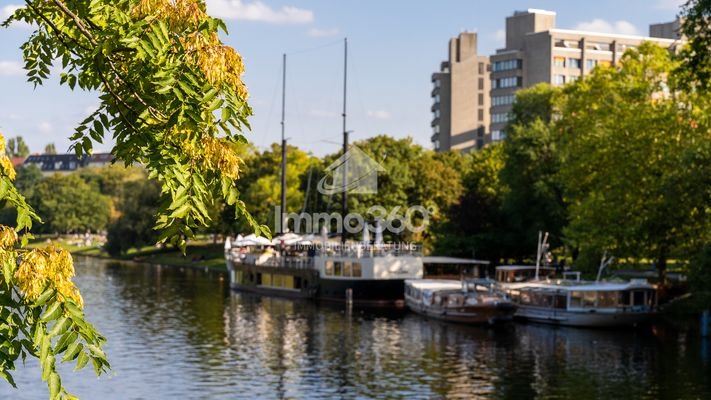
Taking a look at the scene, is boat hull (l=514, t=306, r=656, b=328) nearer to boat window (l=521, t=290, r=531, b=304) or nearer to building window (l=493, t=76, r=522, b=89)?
boat window (l=521, t=290, r=531, b=304)

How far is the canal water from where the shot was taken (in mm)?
44375

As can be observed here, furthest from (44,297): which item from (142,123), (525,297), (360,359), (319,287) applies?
(319,287)

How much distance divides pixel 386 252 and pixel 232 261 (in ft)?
71.9

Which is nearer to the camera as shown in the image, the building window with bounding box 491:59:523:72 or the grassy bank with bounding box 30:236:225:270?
the grassy bank with bounding box 30:236:225:270

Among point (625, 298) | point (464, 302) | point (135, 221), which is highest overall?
point (135, 221)

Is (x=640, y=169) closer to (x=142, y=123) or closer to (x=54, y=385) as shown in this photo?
(x=142, y=123)

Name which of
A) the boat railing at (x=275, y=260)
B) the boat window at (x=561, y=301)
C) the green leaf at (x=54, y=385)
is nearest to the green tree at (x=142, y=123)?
the green leaf at (x=54, y=385)

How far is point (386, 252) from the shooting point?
89.4 m

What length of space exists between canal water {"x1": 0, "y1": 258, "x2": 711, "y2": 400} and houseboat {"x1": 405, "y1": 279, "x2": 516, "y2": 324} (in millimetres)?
1220

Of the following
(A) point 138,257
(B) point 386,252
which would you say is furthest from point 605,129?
(A) point 138,257

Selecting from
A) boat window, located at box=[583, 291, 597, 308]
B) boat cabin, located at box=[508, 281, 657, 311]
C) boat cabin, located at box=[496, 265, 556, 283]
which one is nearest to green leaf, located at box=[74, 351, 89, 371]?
boat cabin, located at box=[508, 281, 657, 311]

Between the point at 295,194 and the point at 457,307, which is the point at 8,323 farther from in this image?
the point at 295,194
